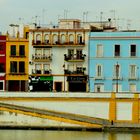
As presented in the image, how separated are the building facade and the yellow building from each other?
0.54 m

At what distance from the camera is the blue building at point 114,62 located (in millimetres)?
94938

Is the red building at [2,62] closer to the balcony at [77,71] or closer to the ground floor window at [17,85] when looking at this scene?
the ground floor window at [17,85]

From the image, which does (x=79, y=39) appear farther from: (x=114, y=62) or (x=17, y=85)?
(x=17, y=85)

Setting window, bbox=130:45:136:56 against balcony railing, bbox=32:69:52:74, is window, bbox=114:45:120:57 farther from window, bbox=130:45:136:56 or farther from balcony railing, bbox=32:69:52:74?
balcony railing, bbox=32:69:52:74

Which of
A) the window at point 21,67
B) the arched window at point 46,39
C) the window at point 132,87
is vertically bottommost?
the window at point 132,87

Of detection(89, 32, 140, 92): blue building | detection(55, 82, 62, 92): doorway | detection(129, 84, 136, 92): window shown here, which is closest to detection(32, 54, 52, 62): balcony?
detection(55, 82, 62, 92): doorway

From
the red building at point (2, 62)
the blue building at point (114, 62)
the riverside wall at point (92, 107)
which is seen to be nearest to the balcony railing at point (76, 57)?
the blue building at point (114, 62)

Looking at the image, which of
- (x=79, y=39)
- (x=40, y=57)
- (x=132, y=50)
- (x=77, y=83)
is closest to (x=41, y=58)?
(x=40, y=57)

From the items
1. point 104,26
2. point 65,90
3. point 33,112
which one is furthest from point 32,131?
point 104,26

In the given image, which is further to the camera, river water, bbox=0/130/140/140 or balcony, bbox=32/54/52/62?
balcony, bbox=32/54/52/62

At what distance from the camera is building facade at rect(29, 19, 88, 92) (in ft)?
315

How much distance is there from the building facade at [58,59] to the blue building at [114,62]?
809 mm

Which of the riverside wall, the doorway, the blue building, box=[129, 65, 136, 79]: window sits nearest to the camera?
the riverside wall

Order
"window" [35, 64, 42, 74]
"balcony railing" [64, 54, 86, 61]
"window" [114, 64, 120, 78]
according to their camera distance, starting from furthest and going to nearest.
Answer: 1. "window" [35, 64, 42, 74]
2. "balcony railing" [64, 54, 86, 61]
3. "window" [114, 64, 120, 78]
